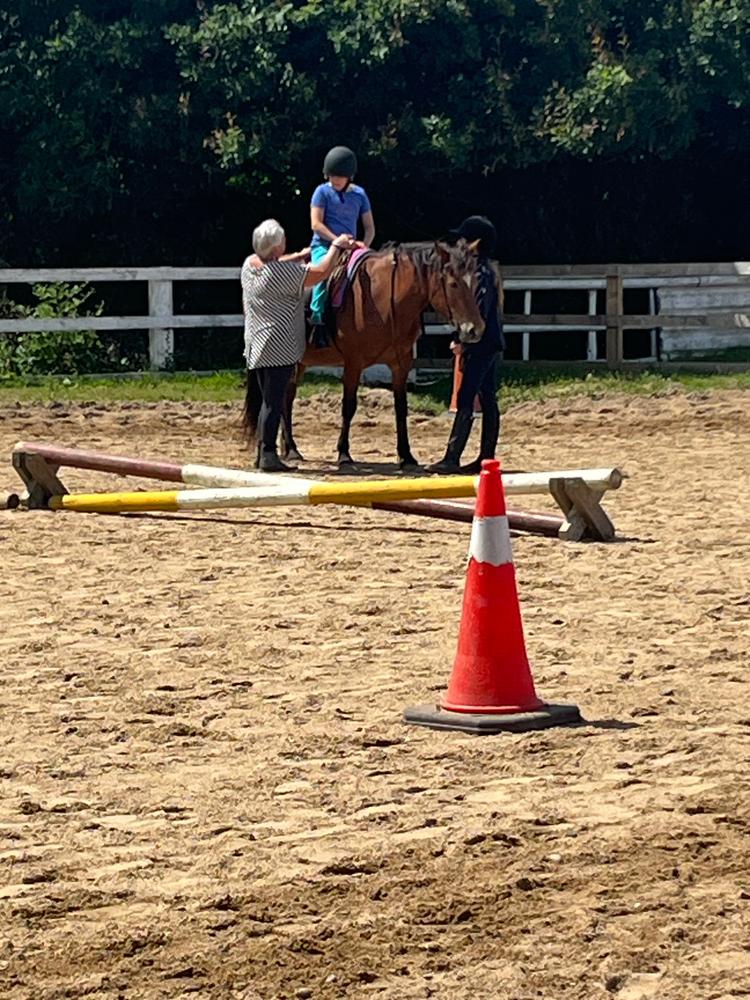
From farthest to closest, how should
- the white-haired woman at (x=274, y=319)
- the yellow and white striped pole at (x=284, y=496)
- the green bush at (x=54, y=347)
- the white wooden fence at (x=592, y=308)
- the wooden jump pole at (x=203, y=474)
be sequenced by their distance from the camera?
the green bush at (x=54, y=347) < the white wooden fence at (x=592, y=308) < the white-haired woman at (x=274, y=319) < the wooden jump pole at (x=203, y=474) < the yellow and white striped pole at (x=284, y=496)

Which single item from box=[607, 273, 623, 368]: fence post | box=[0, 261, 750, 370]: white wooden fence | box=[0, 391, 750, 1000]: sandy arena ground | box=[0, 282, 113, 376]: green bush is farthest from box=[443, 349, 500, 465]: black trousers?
box=[0, 282, 113, 376]: green bush

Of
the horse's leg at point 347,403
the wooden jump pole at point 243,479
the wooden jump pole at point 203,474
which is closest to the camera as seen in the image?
the wooden jump pole at point 203,474

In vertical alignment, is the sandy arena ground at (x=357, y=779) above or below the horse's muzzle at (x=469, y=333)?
below

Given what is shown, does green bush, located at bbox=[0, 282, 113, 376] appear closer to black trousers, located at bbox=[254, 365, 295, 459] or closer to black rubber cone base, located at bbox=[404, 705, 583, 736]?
black trousers, located at bbox=[254, 365, 295, 459]

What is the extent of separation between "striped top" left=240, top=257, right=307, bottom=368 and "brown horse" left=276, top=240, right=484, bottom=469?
27.8 inches

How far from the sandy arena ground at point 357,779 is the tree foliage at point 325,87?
1268 cm

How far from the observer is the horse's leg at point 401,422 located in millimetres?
15484

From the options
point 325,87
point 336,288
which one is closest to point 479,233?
point 336,288

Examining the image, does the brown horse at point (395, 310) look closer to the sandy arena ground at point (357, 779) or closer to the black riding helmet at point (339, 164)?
the black riding helmet at point (339, 164)

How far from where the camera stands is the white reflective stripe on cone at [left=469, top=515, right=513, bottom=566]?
23.5 ft

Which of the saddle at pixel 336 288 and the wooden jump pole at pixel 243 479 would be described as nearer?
Result: the wooden jump pole at pixel 243 479

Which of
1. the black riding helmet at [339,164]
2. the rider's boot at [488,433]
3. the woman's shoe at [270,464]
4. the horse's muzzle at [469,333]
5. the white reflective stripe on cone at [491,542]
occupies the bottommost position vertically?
the woman's shoe at [270,464]

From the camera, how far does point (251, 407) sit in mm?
15977

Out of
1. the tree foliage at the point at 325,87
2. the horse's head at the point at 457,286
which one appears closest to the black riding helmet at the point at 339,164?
the horse's head at the point at 457,286
